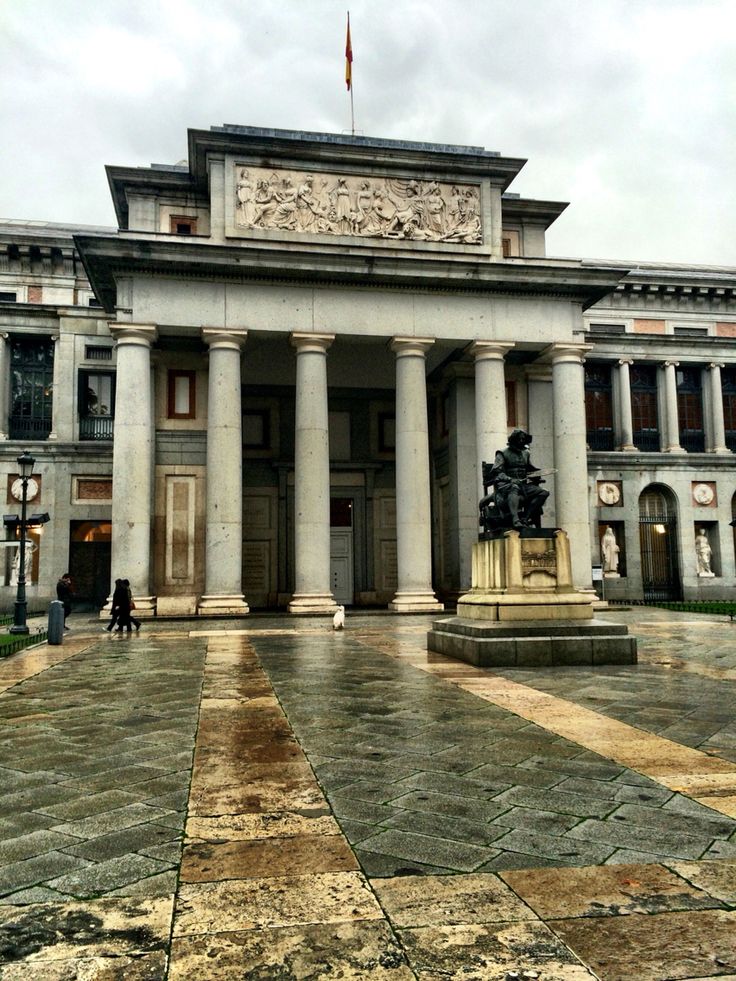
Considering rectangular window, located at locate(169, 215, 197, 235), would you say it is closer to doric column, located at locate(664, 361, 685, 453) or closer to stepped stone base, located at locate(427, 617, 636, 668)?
stepped stone base, located at locate(427, 617, 636, 668)

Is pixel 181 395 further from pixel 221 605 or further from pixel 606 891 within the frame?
pixel 606 891

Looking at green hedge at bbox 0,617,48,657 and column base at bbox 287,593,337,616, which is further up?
column base at bbox 287,593,337,616

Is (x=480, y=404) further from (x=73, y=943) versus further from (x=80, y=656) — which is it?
(x=73, y=943)

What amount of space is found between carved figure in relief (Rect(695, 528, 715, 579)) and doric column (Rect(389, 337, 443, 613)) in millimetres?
18651

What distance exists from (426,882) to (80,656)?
1280 cm

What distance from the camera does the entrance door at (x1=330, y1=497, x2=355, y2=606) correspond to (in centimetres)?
3622

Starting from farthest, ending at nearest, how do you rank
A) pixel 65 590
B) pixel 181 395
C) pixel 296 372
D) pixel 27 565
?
1. pixel 27 565
2. pixel 296 372
3. pixel 65 590
4. pixel 181 395

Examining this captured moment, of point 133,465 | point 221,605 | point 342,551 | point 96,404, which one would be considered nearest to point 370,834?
point 221,605

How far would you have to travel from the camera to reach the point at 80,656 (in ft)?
49.6

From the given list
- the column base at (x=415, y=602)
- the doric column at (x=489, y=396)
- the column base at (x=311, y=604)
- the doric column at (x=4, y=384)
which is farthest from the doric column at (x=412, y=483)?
the doric column at (x=4, y=384)

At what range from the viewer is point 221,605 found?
26.3 m

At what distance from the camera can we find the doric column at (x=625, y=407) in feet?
133

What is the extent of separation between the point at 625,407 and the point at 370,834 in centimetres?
3894

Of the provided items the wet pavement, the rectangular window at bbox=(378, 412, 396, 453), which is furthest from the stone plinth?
the rectangular window at bbox=(378, 412, 396, 453)
